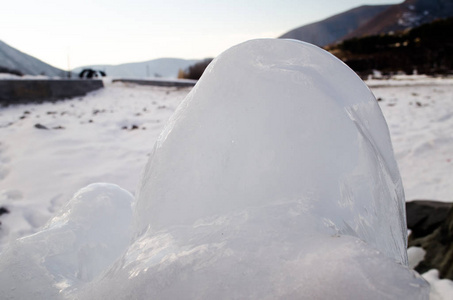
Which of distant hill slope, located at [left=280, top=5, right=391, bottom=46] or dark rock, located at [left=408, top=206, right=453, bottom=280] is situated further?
distant hill slope, located at [left=280, top=5, right=391, bottom=46]

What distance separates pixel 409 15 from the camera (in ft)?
180

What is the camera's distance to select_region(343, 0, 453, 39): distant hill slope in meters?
52.8

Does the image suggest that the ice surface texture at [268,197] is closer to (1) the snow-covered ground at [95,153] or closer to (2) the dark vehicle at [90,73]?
(1) the snow-covered ground at [95,153]

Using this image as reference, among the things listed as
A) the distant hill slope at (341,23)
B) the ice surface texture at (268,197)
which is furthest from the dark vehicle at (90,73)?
the distant hill slope at (341,23)

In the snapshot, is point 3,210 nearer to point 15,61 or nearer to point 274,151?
point 274,151

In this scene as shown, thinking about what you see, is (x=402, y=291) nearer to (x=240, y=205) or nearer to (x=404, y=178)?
(x=240, y=205)

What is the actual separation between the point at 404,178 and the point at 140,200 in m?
2.81

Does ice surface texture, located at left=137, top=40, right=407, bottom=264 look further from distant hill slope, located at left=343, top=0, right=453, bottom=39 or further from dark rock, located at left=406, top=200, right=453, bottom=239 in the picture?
distant hill slope, located at left=343, top=0, right=453, bottom=39

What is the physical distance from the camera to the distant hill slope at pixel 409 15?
5276cm

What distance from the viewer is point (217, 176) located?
730 millimetres

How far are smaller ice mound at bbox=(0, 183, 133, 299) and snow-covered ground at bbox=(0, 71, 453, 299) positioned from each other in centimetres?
96

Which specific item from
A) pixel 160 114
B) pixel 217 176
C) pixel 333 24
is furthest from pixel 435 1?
pixel 217 176

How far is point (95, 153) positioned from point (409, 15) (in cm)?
6609

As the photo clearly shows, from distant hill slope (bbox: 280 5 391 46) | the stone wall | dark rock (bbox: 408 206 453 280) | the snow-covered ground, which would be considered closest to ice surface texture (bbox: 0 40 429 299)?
dark rock (bbox: 408 206 453 280)
